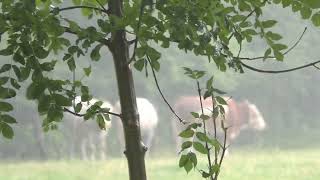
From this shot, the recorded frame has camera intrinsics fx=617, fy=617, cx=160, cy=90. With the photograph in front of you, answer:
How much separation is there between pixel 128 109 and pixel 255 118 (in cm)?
224

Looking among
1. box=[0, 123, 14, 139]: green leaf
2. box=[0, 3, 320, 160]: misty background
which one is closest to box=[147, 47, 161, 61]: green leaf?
box=[0, 123, 14, 139]: green leaf

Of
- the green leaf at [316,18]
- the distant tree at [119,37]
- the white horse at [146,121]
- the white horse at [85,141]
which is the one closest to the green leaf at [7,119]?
the distant tree at [119,37]

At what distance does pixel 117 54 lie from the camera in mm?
433

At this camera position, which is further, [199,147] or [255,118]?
[255,118]

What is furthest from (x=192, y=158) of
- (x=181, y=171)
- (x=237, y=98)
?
(x=237, y=98)

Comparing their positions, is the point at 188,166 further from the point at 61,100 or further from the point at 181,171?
the point at 181,171

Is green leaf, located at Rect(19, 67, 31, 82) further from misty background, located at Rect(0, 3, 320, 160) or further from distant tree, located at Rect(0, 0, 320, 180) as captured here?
misty background, located at Rect(0, 3, 320, 160)

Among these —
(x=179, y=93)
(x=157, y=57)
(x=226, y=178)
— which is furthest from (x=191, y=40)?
A: (x=179, y=93)

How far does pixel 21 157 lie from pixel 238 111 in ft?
3.66

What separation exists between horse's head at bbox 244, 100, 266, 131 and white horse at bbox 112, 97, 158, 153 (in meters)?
0.38

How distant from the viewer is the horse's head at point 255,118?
8.20ft

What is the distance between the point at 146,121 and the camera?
224cm

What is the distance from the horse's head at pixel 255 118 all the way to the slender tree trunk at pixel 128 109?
6.65 ft

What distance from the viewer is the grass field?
1.75 meters
